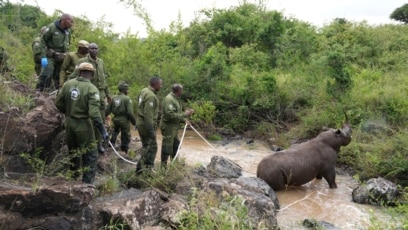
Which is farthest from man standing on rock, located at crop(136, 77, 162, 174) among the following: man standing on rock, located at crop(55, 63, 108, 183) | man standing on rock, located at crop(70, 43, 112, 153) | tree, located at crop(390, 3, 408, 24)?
tree, located at crop(390, 3, 408, 24)

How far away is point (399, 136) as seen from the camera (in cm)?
1105

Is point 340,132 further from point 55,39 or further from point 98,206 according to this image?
point 55,39

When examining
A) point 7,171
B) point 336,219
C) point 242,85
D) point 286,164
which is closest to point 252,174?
point 286,164

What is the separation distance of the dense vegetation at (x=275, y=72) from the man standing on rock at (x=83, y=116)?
4322 millimetres

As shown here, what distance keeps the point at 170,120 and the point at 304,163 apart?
3210 mm

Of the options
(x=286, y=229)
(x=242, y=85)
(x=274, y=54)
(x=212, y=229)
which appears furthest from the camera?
(x=274, y=54)

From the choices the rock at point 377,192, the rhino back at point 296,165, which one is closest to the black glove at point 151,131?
the rhino back at point 296,165

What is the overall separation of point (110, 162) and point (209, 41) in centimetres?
1238

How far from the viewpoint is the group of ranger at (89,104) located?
6.93 metres

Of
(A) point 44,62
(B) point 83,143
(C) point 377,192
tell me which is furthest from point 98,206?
(C) point 377,192

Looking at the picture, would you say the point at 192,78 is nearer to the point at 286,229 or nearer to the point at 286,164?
the point at 286,164

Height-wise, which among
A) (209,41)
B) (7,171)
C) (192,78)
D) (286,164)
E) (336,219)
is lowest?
(336,219)

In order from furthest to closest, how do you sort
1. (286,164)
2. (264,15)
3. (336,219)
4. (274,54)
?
(264,15) → (274,54) → (286,164) → (336,219)

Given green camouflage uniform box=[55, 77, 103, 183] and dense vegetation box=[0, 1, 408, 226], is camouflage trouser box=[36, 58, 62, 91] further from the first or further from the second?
green camouflage uniform box=[55, 77, 103, 183]
